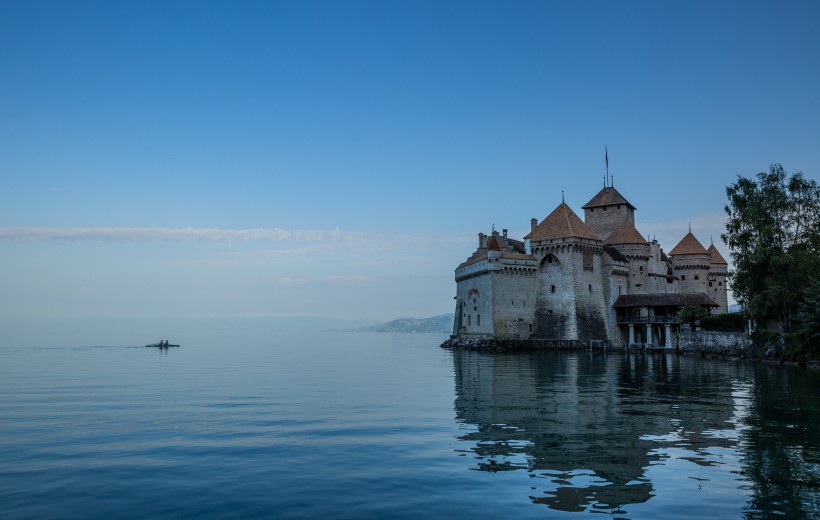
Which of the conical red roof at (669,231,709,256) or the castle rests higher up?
the conical red roof at (669,231,709,256)

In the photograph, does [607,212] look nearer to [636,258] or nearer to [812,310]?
[636,258]

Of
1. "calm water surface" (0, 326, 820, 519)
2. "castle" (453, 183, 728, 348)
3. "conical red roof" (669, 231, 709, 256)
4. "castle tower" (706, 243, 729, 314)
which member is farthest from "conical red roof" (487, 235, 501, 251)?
"calm water surface" (0, 326, 820, 519)

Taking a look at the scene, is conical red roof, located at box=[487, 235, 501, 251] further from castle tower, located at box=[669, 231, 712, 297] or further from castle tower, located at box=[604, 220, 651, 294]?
castle tower, located at box=[669, 231, 712, 297]

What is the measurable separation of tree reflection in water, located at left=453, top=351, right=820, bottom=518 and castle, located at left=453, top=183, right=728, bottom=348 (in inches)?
1650

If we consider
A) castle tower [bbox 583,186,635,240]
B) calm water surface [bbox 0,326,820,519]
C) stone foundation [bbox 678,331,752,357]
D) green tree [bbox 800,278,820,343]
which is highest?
castle tower [bbox 583,186,635,240]

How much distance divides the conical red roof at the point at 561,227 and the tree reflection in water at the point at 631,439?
4273 cm

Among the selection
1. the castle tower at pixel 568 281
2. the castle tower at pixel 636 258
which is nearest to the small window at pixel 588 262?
the castle tower at pixel 568 281

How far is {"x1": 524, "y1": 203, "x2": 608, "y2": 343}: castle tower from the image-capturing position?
73.7 m

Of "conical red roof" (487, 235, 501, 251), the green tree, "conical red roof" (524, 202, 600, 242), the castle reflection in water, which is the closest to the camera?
the castle reflection in water

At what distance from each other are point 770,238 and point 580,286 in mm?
26219

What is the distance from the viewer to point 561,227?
7500 centimetres

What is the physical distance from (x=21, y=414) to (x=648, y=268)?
7201cm

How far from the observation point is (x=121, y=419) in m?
21.2

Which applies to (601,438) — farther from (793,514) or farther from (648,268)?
(648,268)
